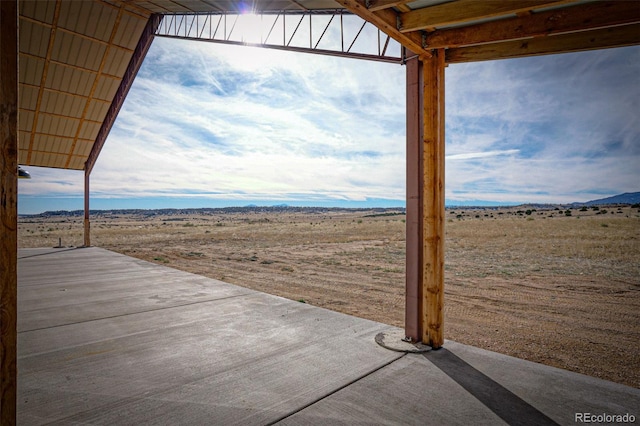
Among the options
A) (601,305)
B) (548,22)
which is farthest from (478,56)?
(601,305)

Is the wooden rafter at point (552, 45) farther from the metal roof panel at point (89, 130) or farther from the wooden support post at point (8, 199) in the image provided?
the metal roof panel at point (89, 130)

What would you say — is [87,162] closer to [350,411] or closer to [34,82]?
[34,82]

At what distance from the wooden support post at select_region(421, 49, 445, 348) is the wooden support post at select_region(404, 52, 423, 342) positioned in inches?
3.3

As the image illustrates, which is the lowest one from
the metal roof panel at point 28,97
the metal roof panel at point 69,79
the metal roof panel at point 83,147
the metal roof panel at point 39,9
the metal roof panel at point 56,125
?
the metal roof panel at point 83,147

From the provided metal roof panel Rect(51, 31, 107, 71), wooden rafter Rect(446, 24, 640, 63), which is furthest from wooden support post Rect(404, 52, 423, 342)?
metal roof panel Rect(51, 31, 107, 71)

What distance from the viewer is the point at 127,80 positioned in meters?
12.3

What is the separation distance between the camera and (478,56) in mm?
4457

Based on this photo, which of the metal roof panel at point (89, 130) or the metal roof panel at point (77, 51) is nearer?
the metal roof panel at point (77, 51)

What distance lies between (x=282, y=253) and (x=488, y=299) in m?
12.2

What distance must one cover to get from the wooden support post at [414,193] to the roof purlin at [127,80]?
10.00m

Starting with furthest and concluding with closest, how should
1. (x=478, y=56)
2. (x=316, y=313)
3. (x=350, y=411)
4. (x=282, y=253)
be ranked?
1. (x=282, y=253)
2. (x=316, y=313)
3. (x=478, y=56)
4. (x=350, y=411)

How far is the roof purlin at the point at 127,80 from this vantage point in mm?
10953

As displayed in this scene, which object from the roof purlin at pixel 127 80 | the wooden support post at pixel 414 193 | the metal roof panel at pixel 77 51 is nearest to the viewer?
the wooden support post at pixel 414 193

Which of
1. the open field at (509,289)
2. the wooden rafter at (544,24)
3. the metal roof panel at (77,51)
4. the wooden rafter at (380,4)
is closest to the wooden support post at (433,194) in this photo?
the wooden rafter at (544,24)
